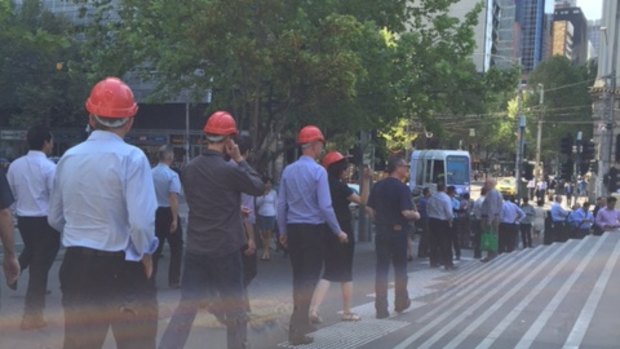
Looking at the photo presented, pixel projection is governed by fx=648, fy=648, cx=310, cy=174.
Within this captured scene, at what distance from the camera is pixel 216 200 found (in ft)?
15.1

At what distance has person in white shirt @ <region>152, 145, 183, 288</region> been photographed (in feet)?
27.2

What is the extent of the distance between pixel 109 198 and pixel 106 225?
139 millimetres

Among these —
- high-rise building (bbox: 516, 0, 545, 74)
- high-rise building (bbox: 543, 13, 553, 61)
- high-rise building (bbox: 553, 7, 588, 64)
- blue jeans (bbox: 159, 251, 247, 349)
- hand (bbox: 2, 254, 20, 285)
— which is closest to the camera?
blue jeans (bbox: 159, 251, 247, 349)

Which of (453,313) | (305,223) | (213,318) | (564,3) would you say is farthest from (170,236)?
(564,3)

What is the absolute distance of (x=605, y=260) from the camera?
10.6 meters

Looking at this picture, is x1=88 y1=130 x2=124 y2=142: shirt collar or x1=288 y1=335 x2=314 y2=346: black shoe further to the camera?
x1=288 y1=335 x2=314 y2=346: black shoe

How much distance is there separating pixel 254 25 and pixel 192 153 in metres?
30.5

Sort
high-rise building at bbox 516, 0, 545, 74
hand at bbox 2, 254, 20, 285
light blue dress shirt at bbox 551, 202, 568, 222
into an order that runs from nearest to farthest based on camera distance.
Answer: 1. hand at bbox 2, 254, 20, 285
2. light blue dress shirt at bbox 551, 202, 568, 222
3. high-rise building at bbox 516, 0, 545, 74

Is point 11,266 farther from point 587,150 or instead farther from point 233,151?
point 587,150

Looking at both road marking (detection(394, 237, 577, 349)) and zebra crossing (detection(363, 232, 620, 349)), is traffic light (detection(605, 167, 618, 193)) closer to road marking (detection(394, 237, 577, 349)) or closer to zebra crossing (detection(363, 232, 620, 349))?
road marking (detection(394, 237, 577, 349))

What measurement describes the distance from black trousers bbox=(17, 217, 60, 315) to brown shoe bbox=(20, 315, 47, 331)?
0.04 metres

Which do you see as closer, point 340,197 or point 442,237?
point 340,197

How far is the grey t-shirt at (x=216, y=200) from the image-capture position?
180 inches

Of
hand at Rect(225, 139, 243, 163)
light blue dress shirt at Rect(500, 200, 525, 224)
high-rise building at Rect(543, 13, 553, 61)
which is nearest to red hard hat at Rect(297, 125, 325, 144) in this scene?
hand at Rect(225, 139, 243, 163)
